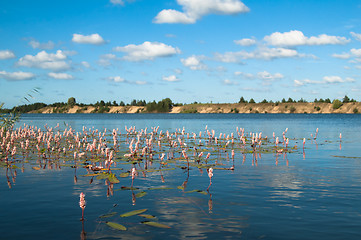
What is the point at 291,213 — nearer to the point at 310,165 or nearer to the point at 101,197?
the point at 101,197

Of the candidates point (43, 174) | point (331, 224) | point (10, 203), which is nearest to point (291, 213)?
point (331, 224)

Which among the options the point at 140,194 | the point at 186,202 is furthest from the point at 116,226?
the point at 140,194

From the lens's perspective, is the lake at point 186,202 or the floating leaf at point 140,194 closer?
the lake at point 186,202

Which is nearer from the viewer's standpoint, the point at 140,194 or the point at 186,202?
the point at 186,202

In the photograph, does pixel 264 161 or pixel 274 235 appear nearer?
pixel 274 235

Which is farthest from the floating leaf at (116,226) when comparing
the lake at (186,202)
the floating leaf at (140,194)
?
the floating leaf at (140,194)

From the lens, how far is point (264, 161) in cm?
1922

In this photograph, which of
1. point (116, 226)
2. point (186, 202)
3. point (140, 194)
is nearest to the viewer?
point (116, 226)

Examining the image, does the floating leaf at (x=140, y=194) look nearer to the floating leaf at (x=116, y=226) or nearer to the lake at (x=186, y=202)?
the lake at (x=186, y=202)

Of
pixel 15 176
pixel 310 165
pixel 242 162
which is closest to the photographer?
pixel 15 176

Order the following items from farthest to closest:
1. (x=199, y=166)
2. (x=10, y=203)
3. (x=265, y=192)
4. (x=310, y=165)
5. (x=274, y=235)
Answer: (x=310, y=165), (x=199, y=166), (x=265, y=192), (x=10, y=203), (x=274, y=235)

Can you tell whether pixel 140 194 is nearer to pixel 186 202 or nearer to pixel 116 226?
pixel 186 202

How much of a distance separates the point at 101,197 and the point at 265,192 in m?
5.54

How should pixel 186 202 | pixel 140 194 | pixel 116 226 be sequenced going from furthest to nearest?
pixel 140 194 → pixel 186 202 → pixel 116 226
